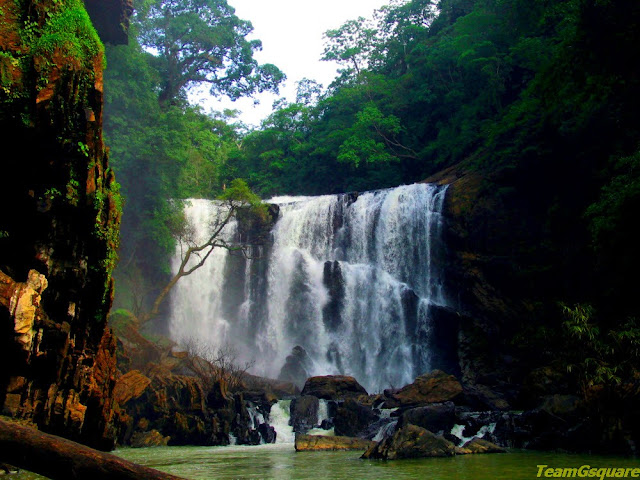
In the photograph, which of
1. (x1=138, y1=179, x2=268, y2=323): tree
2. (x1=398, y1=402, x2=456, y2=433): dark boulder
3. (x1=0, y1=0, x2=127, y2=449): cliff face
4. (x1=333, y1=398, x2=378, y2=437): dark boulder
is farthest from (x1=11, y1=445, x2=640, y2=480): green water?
(x1=138, y1=179, x2=268, y2=323): tree

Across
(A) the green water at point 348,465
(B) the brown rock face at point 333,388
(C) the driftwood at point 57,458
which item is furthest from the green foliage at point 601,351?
(C) the driftwood at point 57,458

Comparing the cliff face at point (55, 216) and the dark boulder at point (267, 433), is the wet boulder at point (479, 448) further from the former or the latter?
the cliff face at point (55, 216)

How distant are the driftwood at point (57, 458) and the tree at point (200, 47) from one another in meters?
33.4

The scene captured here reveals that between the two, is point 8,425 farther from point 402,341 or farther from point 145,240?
point 145,240

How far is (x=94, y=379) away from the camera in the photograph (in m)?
9.12

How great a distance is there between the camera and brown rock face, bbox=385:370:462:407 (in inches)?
669

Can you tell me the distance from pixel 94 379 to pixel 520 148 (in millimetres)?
19022

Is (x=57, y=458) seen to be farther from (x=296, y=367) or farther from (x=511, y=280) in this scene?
(x=296, y=367)

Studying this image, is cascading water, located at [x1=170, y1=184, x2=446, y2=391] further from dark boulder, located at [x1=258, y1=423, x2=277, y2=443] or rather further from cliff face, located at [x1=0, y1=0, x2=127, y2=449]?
cliff face, located at [x1=0, y1=0, x2=127, y2=449]

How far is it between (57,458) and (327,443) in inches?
435

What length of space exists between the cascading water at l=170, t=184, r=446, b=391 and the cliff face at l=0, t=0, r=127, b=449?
16.4 metres

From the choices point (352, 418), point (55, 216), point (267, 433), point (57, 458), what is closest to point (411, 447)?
Answer: point (352, 418)

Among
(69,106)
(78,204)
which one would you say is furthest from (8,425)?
(69,106)

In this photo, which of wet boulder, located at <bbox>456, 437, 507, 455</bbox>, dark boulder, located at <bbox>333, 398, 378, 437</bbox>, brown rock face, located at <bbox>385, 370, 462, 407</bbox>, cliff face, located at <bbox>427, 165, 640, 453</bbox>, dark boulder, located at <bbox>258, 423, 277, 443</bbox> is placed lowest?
dark boulder, located at <bbox>258, 423, 277, 443</bbox>
